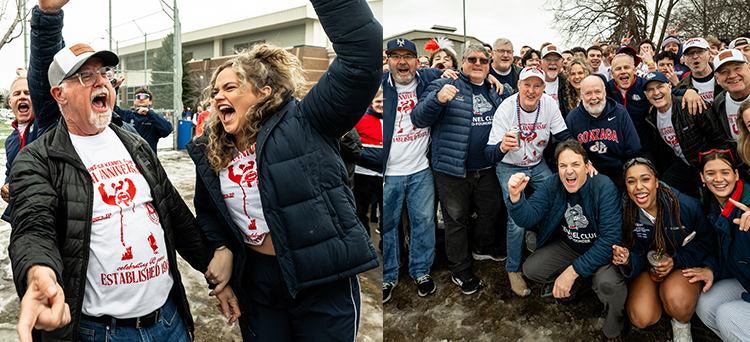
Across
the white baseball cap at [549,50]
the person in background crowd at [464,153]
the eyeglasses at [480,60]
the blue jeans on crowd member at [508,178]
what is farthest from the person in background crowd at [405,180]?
the white baseball cap at [549,50]

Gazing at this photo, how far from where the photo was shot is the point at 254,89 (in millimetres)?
1931

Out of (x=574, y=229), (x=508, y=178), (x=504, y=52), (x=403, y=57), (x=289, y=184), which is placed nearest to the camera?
(x=289, y=184)

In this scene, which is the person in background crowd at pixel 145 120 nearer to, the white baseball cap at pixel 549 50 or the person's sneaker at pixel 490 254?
the person's sneaker at pixel 490 254

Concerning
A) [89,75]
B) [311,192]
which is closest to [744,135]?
[311,192]

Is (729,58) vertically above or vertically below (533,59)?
below

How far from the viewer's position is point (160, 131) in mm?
5191

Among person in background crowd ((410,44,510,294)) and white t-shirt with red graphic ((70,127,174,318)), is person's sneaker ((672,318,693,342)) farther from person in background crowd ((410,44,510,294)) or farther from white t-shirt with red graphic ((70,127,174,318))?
white t-shirt with red graphic ((70,127,174,318))

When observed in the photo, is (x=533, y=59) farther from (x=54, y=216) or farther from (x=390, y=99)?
(x=54, y=216)

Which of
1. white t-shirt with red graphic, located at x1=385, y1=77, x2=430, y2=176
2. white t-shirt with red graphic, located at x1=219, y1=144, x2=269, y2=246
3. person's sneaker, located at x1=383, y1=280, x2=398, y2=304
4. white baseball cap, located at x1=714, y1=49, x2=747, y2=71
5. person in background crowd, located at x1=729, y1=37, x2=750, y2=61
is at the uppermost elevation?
person in background crowd, located at x1=729, y1=37, x2=750, y2=61

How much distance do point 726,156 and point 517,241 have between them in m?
1.65

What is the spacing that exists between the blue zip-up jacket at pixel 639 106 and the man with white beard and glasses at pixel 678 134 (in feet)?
0.20

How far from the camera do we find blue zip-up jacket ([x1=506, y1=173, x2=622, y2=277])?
3453 millimetres

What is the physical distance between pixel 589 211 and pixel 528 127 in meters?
0.90

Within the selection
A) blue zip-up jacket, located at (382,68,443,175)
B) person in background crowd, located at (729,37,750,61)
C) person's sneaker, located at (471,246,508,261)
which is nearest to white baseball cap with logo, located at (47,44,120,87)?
blue zip-up jacket, located at (382,68,443,175)
